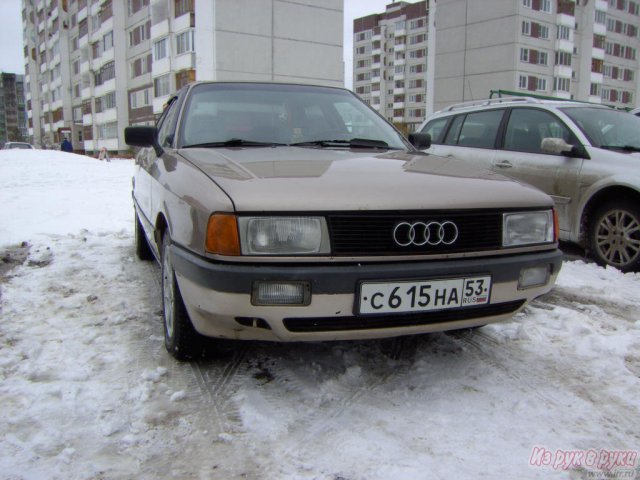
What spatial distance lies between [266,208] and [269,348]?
114 cm

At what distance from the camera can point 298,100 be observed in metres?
3.62

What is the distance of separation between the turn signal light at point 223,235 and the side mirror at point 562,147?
13.0 ft

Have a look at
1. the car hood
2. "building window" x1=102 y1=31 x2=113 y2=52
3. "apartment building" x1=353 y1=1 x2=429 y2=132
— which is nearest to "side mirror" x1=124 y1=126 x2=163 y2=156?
the car hood

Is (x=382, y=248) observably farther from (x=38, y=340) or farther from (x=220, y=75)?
(x=220, y=75)

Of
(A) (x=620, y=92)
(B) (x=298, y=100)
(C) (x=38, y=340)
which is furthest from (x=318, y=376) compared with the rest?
(A) (x=620, y=92)

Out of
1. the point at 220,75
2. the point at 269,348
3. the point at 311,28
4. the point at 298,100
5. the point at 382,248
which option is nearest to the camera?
the point at 382,248

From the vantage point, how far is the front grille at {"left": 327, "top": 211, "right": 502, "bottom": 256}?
216cm

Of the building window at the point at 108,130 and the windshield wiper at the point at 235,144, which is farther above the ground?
the building window at the point at 108,130

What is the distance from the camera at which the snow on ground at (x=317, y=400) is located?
6.24 ft

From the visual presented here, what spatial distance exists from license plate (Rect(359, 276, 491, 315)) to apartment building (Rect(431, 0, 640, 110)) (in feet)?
141

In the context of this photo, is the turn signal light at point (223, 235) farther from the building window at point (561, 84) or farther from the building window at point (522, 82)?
the building window at point (561, 84)

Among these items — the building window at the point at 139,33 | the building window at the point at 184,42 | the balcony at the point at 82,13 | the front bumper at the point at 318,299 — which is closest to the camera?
the front bumper at the point at 318,299

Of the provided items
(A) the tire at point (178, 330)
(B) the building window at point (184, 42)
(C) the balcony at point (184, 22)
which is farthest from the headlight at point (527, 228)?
(C) the balcony at point (184, 22)

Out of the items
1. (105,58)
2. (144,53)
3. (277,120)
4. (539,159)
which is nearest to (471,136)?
(539,159)
